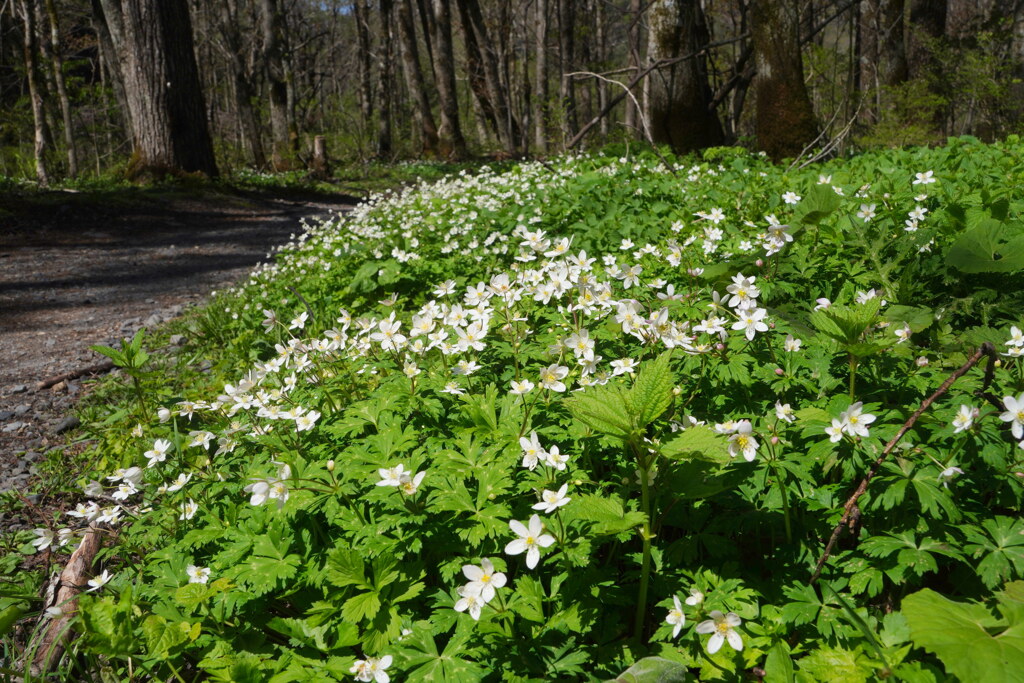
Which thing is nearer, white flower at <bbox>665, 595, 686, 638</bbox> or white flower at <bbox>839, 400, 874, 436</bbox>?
white flower at <bbox>665, 595, 686, 638</bbox>

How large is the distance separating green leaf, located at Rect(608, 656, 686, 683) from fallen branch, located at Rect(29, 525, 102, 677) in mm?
1865

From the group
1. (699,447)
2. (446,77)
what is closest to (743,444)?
(699,447)

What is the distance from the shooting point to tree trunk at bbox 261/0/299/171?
18250 millimetres

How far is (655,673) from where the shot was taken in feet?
5.33

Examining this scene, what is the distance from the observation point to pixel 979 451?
74.5 inches

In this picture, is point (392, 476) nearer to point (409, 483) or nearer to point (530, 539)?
point (409, 483)

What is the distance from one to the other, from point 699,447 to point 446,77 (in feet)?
67.9

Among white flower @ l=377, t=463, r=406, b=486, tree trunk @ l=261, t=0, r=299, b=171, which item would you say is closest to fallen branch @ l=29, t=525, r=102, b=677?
white flower @ l=377, t=463, r=406, b=486

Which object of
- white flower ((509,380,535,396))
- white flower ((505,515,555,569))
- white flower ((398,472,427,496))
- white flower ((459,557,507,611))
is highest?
white flower ((509,380,535,396))

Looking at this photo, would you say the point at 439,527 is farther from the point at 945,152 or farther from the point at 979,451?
the point at 945,152

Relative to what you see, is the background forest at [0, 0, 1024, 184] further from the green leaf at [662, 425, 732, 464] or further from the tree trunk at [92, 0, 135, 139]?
the green leaf at [662, 425, 732, 464]

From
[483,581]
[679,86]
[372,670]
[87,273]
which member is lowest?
[372,670]

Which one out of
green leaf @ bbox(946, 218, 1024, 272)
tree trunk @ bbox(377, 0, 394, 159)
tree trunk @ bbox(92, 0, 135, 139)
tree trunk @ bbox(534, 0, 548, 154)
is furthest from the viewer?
tree trunk @ bbox(377, 0, 394, 159)

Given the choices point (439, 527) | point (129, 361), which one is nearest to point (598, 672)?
point (439, 527)
